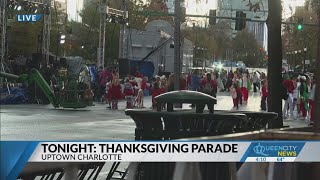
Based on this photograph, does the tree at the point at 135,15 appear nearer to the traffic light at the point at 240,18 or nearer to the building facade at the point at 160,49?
the building facade at the point at 160,49

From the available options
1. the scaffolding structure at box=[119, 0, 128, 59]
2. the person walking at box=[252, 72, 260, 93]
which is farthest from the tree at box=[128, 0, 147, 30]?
the person walking at box=[252, 72, 260, 93]

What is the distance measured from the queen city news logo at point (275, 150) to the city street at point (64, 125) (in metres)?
1.27

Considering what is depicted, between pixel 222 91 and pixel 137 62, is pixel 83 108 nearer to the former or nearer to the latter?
pixel 137 62

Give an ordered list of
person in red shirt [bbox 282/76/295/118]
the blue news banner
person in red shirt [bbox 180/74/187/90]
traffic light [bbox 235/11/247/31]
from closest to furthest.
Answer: the blue news banner
traffic light [bbox 235/11/247/31]
person in red shirt [bbox 282/76/295/118]
person in red shirt [bbox 180/74/187/90]

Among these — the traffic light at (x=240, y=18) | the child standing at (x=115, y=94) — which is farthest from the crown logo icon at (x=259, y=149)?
the child standing at (x=115, y=94)

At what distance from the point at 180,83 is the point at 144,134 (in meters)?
15.5

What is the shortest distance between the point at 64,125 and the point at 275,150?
7.27 meters

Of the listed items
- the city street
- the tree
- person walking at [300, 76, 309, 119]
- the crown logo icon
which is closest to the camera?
the crown logo icon

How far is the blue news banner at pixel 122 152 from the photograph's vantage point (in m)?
3.38

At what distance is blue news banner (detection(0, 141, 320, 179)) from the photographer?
3.38 metres

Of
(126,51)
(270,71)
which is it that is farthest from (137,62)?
(270,71)

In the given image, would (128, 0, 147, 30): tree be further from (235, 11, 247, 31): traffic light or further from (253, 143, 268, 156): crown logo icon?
(253, 143, 268, 156): crown logo icon

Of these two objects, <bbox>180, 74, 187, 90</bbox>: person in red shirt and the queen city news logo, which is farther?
<bbox>180, 74, 187, 90</bbox>: person in red shirt

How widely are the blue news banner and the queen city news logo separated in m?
0.01
